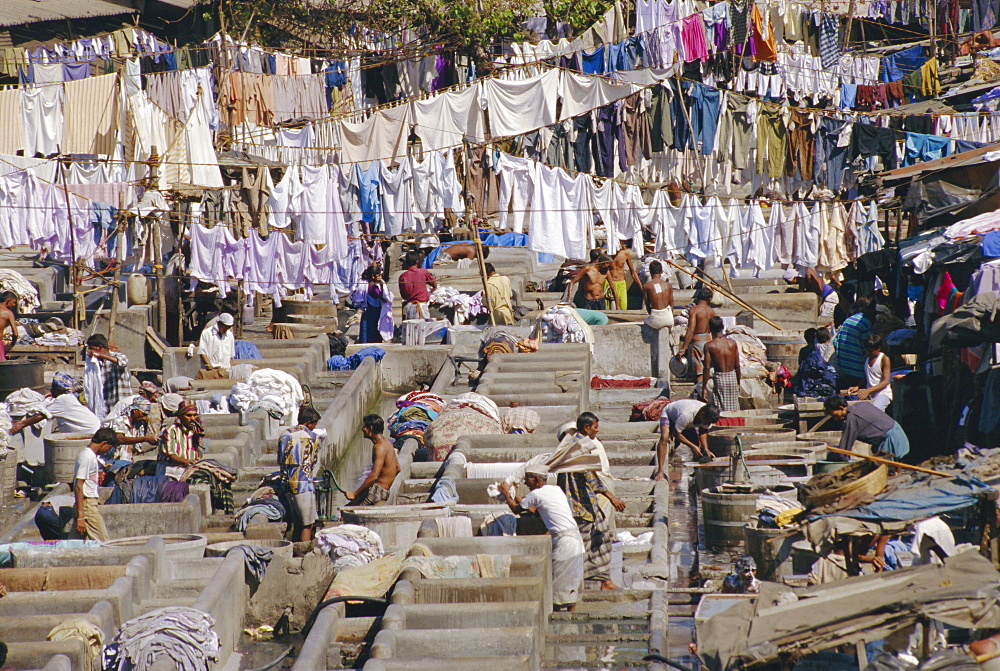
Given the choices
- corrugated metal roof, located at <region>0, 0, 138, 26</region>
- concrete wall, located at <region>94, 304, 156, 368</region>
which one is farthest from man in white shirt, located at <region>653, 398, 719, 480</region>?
corrugated metal roof, located at <region>0, 0, 138, 26</region>

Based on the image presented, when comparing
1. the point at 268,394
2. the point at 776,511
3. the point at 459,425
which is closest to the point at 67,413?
the point at 268,394

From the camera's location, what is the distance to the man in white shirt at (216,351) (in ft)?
60.4

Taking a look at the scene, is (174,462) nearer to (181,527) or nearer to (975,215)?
(181,527)

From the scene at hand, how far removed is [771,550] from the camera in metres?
11.5

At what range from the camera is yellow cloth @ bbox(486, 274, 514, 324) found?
21.0 meters

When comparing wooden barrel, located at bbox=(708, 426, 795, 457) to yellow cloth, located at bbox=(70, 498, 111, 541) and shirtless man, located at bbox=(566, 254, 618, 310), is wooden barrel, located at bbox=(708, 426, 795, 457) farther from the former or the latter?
yellow cloth, located at bbox=(70, 498, 111, 541)

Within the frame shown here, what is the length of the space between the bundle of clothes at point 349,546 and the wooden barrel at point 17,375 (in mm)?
6846

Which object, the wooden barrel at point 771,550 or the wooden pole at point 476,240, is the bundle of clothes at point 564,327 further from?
the wooden barrel at point 771,550

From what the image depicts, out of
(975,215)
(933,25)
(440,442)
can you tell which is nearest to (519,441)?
(440,442)

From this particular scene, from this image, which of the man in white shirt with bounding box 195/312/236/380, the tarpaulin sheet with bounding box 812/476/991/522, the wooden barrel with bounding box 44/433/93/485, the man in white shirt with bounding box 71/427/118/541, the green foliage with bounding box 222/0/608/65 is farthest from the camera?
the green foliage with bounding box 222/0/608/65

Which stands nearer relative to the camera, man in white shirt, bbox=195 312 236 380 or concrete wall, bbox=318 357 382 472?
concrete wall, bbox=318 357 382 472

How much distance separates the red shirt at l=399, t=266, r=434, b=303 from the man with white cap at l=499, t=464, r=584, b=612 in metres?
9.82

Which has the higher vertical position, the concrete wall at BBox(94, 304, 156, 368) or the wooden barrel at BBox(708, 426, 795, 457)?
the concrete wall at BBox(94, 304, 156, 368)

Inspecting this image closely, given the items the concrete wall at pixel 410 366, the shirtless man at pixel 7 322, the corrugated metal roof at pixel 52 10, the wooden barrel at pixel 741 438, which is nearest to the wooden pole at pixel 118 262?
the shirtless man at pixel 7 322
